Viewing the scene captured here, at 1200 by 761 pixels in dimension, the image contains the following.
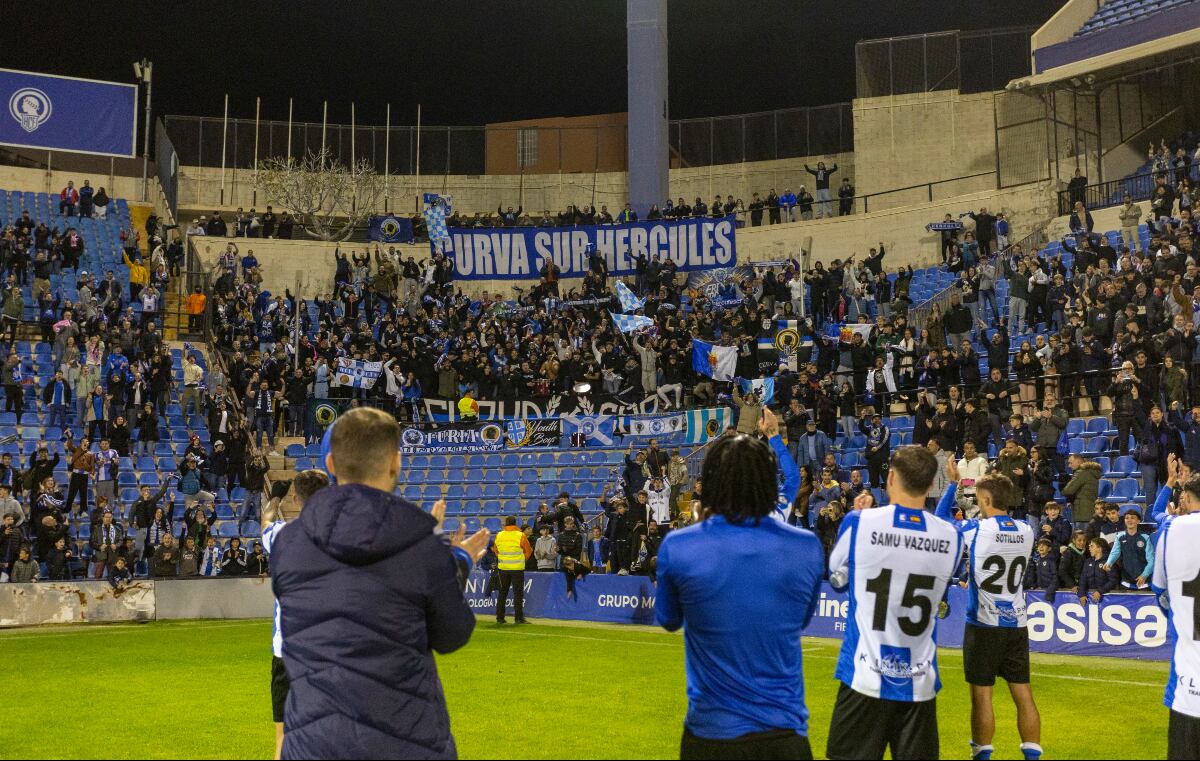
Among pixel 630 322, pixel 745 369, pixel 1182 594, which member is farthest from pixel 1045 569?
pixel 630 322

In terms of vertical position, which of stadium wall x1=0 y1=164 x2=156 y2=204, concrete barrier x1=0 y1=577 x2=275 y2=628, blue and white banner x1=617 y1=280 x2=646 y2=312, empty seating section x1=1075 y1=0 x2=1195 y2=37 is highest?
empty seating section x1=1075 y1=0 x2=1195 y2=37

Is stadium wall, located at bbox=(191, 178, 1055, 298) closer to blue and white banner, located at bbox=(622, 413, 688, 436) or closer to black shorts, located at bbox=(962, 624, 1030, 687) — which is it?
blue and white banner, located at bbox=(622, 413, 688, 436)

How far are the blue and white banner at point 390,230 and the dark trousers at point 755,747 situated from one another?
42514 millimetres

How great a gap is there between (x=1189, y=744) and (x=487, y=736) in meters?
6.33

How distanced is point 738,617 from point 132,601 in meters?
22.5

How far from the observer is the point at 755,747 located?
4.20 m

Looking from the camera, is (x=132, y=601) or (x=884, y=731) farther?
(x=132, y=601)

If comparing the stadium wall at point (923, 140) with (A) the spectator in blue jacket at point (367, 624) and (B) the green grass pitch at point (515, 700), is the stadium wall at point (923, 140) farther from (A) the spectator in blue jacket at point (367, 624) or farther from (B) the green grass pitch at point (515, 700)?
(A) the spectator in blue jacket at point (367, 624)

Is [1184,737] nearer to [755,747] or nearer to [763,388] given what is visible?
[755,747]

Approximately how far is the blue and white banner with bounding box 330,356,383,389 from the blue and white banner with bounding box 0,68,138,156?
18.2m

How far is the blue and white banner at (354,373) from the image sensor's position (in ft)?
106

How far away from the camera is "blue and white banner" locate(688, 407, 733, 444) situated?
28136 millimetres

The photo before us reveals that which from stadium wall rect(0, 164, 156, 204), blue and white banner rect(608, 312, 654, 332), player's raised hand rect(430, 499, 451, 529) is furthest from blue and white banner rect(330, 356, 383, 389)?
player's raised hand rect(430, 499, 451, 529)

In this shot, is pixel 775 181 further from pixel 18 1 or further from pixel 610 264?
pixel 18 1
